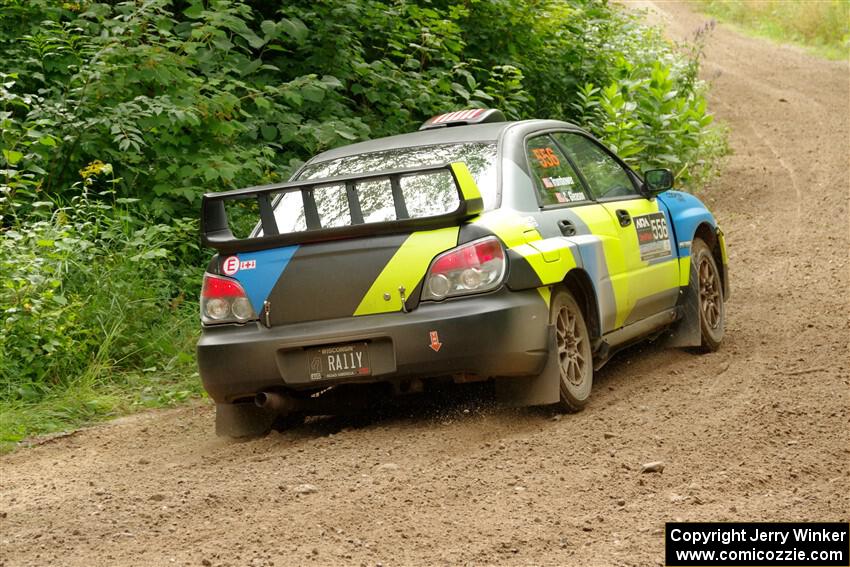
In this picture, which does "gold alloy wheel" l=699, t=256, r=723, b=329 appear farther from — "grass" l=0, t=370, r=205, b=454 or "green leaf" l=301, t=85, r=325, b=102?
"green leaf" l=301, t=85, r=325, b=102

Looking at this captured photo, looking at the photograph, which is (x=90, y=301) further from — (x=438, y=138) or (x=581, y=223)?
(x=581, y=223)

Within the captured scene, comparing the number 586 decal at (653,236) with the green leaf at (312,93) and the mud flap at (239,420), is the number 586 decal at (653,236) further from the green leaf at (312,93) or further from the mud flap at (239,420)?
the green leaf at (312,93)

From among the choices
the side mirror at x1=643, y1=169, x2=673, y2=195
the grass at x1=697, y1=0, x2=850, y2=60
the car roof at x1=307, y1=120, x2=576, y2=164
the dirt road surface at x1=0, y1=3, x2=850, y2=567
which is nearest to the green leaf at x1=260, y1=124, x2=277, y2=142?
the car roof at x1=307, y1=120, x2=576, y2=164

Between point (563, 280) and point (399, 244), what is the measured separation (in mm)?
988

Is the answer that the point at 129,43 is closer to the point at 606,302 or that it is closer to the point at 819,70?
the point at 606,302

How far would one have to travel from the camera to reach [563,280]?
261 inches

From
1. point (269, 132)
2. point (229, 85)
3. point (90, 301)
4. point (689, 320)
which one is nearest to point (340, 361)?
point (689, 320)

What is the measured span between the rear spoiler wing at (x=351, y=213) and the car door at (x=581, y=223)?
59 cm

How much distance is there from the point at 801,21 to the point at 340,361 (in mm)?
31701

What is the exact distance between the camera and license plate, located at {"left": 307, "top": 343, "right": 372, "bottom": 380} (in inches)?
241

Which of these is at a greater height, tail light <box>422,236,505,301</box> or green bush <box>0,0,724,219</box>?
green bush <box>0,0,724,219</box>

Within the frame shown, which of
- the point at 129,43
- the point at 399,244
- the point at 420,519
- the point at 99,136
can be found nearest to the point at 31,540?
the point at 420,519

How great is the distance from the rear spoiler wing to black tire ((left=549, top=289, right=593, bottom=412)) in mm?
717

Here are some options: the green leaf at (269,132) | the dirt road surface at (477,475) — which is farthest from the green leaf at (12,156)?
the green leaf at (269,132)
